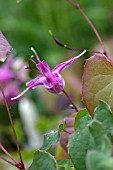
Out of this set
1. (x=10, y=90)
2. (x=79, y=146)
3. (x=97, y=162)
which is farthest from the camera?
(x=10, y=90)

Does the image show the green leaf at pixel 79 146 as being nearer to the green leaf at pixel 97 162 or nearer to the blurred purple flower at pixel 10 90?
the green leaf at pixel 97 162

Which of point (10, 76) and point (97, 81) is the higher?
point (97, 81)

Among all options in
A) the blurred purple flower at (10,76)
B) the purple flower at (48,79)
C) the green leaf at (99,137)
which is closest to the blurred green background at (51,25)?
the blurred purple flower at (10,76)

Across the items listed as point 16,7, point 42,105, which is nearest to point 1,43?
point 42,105

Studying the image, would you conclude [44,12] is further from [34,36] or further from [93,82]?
[93,82]

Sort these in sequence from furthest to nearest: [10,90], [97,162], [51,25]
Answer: [51,25] → [10,90] → [97,162]

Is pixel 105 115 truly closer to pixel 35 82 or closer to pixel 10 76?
pixel 35 82

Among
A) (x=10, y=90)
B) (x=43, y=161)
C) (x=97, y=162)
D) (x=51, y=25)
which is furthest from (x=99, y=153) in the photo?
(x=51, y=25)
